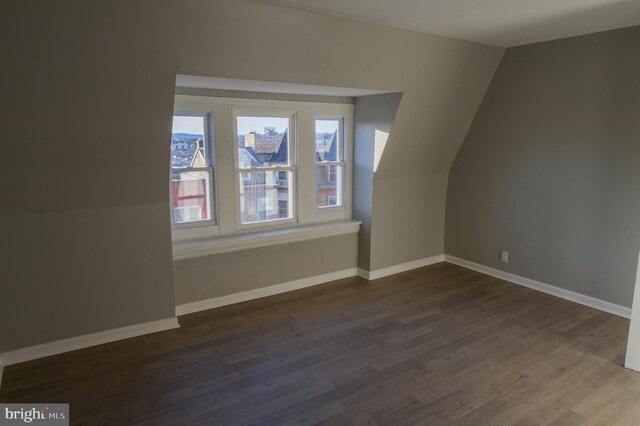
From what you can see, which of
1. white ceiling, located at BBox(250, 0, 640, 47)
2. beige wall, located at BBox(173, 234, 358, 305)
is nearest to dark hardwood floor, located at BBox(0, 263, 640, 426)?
beige wall, located at BBox(173, 234, 358, 305)

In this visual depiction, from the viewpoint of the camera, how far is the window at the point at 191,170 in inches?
150

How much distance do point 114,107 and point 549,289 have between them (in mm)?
4238

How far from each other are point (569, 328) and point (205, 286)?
317 cm

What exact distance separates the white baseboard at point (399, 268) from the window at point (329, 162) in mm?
851

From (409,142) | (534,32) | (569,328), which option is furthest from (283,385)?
(534,32)

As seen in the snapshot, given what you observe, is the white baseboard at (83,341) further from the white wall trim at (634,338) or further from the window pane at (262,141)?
the white wall trim at (634,338)

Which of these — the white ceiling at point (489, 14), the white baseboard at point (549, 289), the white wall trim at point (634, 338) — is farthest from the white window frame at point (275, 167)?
the white wall trim at point (634, 338)

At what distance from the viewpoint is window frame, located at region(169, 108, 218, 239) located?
3820 millimetres

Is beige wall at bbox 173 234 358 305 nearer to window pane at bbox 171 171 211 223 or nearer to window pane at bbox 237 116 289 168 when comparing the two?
window pane at bbox 171 171 211 223

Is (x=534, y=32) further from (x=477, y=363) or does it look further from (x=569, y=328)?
(x=477, y=363)

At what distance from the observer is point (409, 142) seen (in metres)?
4.55

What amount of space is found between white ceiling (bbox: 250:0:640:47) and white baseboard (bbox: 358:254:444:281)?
251cm

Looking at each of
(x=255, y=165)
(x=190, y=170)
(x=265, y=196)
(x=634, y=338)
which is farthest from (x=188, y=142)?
(x=634, y=338)

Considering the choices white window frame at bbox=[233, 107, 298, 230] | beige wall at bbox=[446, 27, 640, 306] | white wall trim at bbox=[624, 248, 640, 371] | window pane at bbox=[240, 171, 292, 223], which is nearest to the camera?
white wall trim at bbox=[624, 248, 640, 371]
